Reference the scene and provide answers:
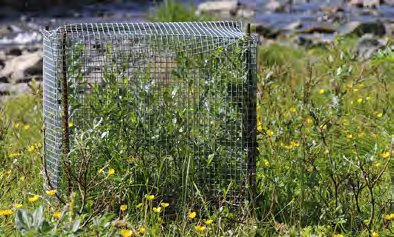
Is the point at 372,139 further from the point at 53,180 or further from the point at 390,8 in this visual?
the point at 390,8

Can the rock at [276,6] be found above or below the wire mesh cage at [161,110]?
above

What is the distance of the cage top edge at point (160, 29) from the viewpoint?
9.25ft

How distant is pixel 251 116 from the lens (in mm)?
2812

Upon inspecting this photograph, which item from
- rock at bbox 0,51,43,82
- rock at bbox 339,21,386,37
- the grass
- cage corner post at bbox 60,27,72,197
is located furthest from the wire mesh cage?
rock at bbox 339,21,386,37

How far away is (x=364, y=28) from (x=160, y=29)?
544 cm


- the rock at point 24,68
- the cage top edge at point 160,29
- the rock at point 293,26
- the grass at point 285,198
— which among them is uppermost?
the cage top edge at point 160,29

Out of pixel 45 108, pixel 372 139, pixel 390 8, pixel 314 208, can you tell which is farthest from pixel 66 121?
pixel 390 8

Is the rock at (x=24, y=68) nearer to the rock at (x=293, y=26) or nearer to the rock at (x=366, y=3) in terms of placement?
the rock at (x=293, y=26)

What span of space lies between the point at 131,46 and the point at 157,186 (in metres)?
0.64

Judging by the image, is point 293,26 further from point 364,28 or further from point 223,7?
point 223,7

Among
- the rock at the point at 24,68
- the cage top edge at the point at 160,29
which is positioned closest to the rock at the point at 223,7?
the rock at the point at 24,68

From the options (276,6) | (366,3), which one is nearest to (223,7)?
(276,6)

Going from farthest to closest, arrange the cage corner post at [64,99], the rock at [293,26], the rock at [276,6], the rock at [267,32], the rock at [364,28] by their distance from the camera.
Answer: the rock at [276,6] → the rock at [293,26] → the rock at [267,32] → the rock at [364,28] → the cage corner post at [64,99]

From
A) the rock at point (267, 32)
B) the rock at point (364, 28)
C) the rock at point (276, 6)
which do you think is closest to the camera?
the rock at point (364, 28)
